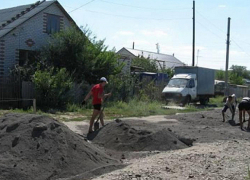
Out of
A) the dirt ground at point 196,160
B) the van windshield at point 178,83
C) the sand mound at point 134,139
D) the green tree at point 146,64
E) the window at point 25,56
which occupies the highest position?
the green tree at point 146,64

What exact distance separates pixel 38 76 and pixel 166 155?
449 inches

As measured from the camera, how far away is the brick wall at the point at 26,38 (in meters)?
22.4

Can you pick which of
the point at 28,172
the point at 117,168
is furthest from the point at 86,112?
the point at 28,172

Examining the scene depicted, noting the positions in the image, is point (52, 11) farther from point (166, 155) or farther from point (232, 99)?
point (166, 155)

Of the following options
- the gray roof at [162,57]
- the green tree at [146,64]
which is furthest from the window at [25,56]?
the gray roof at [162,57]

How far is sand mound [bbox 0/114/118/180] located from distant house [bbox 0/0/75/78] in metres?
14.5

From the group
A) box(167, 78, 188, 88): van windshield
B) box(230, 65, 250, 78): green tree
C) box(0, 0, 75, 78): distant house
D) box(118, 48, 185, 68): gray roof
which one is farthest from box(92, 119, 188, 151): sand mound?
box(230, 65, 250, 78): green tree

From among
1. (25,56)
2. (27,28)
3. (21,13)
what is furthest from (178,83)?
(21,13)

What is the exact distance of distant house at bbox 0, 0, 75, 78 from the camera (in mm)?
22453

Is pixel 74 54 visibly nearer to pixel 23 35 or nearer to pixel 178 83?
pixel 23 35

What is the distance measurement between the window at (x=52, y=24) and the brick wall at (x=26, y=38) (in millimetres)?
218

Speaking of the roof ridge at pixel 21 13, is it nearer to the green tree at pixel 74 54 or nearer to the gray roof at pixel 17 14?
the gray roof at pixel 17 14

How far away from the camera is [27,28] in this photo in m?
23.7

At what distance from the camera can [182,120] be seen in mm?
17734
